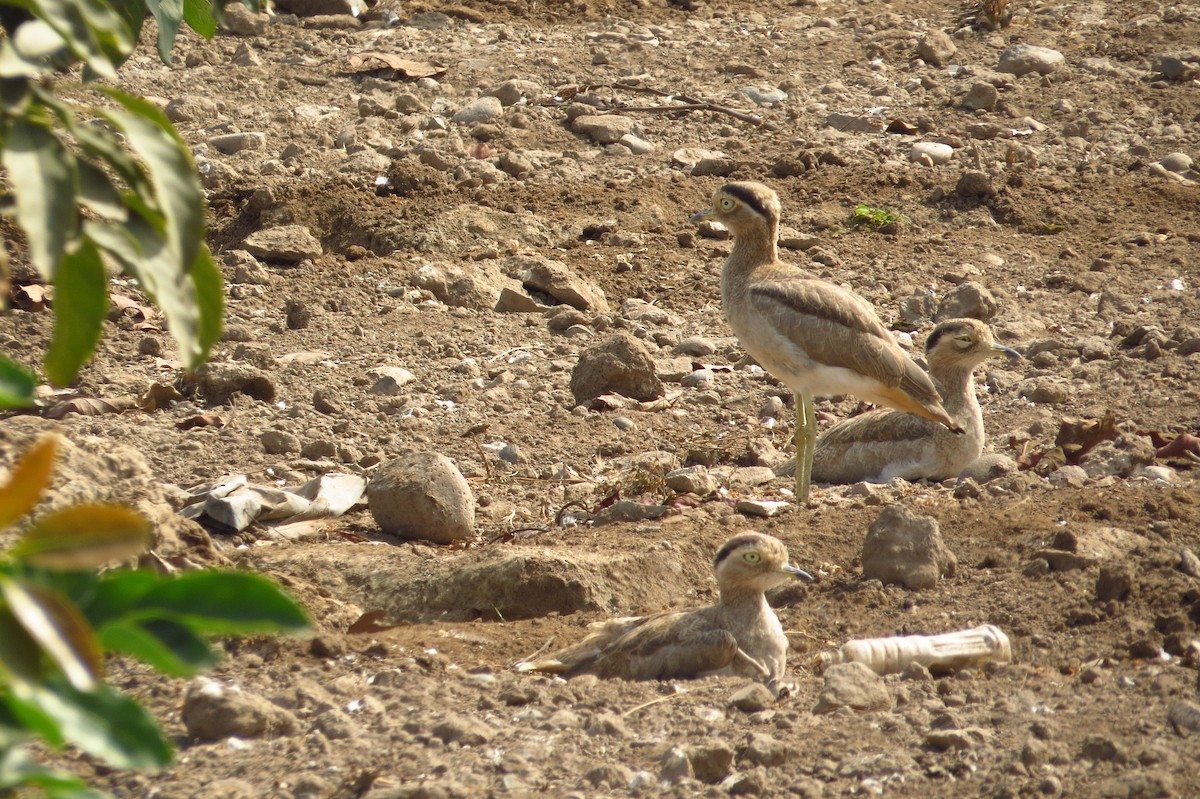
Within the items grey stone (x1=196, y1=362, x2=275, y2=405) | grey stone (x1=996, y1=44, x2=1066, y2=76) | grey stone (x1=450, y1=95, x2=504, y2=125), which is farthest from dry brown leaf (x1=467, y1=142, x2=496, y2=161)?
grey stone (x1=996, y1=44, x2=1066, y2=76)

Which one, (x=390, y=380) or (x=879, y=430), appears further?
(x=390, y=380)

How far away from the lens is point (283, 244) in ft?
31.5

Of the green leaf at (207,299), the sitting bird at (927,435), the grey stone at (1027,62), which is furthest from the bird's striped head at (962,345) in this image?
the green leaf at (207,299)

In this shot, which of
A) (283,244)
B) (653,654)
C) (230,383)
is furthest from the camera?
(283,244)

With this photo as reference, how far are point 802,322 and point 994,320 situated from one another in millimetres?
2426

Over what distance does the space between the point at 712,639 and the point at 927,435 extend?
3184 mm

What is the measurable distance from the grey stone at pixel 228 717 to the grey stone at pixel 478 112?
8.70 metres

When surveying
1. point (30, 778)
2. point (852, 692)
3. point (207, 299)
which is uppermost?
point (207, 299)

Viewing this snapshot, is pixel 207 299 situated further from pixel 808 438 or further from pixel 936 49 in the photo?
pixel 936 49

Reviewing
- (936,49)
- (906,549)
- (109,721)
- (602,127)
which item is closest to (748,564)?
A: (906,549)

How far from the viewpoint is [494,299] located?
930cm

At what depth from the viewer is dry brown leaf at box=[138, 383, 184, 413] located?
292 inches

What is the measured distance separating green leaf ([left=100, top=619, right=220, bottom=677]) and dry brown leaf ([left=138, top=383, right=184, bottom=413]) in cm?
610

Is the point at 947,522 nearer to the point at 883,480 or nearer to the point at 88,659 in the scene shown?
the point at 883,480
